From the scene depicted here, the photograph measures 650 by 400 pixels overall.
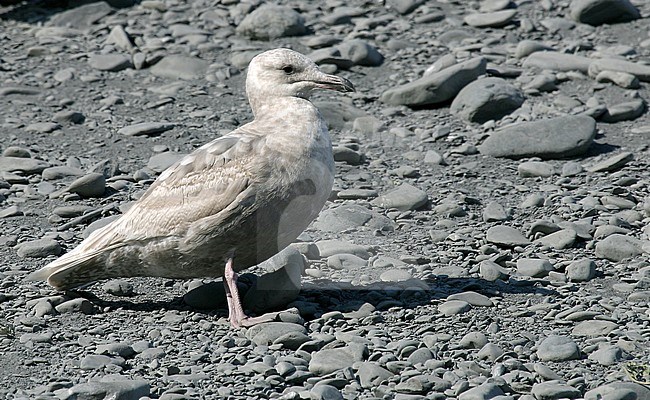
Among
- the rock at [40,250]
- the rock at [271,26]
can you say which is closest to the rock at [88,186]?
the rock at [40,250]

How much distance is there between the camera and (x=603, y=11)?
1130 cm

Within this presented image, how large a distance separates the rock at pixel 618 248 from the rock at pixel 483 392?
196 centimetres

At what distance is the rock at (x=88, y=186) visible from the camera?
27.6ft

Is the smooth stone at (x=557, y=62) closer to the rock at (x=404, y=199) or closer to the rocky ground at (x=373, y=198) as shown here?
the rocky ground at (x=373, y=198)

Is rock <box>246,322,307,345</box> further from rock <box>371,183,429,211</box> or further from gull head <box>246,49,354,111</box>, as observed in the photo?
rock <box>371,183,429,211</box>

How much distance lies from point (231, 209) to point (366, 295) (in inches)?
38.9

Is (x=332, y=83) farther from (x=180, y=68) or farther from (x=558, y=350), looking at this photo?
(x=180, y=68)

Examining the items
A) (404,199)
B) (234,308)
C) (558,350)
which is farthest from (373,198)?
(558,350)

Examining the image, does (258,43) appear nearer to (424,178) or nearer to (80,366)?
(424,178)

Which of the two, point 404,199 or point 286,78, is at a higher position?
point 286,78

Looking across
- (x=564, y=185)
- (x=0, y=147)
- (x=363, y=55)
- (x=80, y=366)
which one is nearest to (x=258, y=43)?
(x=363, y=55)

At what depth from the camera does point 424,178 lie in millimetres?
8695

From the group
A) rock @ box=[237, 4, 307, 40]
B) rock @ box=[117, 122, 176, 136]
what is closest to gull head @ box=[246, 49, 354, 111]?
rock @ box=[117, 122, 176, 136]

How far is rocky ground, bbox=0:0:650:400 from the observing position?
576cm
